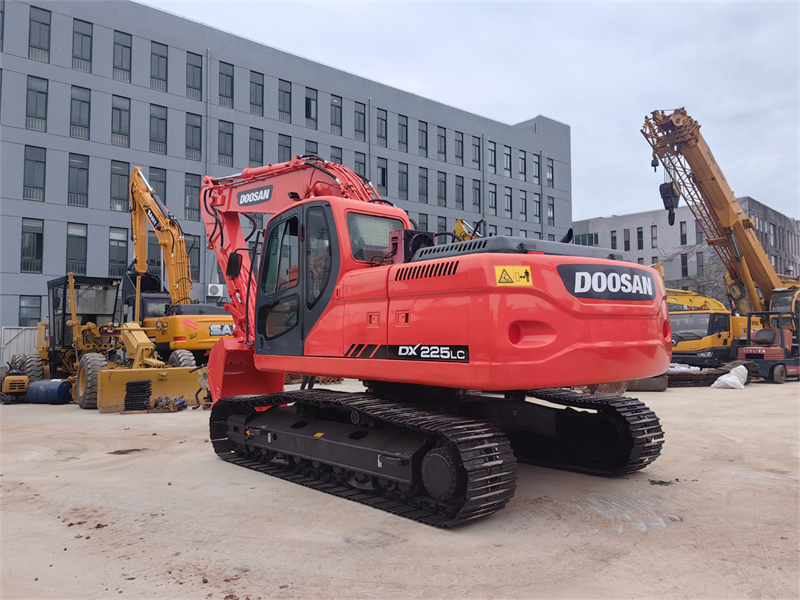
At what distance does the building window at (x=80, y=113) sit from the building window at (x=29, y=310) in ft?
24.3

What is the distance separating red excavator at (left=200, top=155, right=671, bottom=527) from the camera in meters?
Result: 4.51

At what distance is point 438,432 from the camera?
15.6 ft

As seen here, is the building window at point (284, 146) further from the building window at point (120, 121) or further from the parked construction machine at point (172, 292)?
the parked construction machine at point (172, 292)

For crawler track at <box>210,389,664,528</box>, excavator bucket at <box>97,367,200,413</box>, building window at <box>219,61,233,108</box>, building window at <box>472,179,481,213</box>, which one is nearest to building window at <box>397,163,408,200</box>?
building window at <box>472,179,481,213</box>

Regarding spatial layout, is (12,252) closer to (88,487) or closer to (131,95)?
(131,95)

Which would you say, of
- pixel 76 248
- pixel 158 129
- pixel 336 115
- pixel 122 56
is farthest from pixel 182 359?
pixel 336 115

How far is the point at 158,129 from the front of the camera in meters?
29.9

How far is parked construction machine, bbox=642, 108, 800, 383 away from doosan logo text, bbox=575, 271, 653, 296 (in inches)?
753

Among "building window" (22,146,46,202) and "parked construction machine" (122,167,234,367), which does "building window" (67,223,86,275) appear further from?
"parked construction machine" (122,167,234,367)

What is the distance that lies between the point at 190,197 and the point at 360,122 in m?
11.6

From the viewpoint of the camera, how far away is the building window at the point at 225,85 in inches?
1252

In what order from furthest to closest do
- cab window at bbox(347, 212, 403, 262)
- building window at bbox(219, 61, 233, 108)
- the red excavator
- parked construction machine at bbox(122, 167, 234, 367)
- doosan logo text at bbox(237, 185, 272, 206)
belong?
1. building window at bbox(219, 61, 233, 108)
2. parked construction machine at bbox(122, 167, 234, 367)
3. doosan logo text at bbox(237, 185, 272, 206)
4. cab window at bbox(347, 212, 403, 262)
5. the red excavator

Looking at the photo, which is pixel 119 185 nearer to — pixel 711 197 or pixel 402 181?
pixel 402 181

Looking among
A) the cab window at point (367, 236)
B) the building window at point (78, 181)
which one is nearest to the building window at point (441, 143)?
the building window at point (78, 181)
